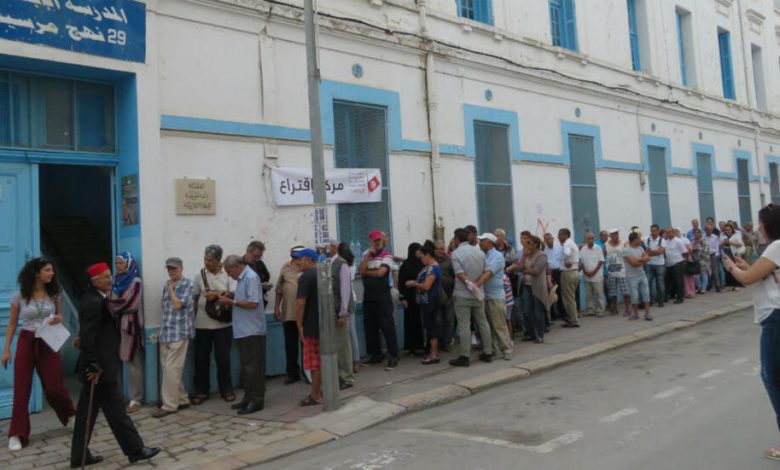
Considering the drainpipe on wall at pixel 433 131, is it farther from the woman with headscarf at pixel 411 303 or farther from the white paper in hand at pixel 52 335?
the white paper in hand at pixel 52 335

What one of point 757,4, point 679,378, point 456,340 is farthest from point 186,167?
point 757,4

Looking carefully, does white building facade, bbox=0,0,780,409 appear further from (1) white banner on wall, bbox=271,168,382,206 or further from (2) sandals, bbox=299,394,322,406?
(2) sandals, bbox=299,394,322,406

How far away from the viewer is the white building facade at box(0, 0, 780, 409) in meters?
7.16

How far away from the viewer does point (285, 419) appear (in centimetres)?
629

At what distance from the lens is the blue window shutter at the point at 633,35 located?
52.8ft

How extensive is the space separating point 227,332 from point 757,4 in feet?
74.3

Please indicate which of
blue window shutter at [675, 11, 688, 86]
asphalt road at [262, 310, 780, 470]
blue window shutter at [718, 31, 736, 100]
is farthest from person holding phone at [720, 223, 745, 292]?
asphalt road at [262, 310, 780, 470]

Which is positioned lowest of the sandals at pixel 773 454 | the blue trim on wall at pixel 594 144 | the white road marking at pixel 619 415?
the white road marking at pixel 619 415

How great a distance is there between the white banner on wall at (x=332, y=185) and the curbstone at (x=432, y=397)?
2894 mm

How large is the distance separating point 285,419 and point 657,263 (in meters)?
9.39

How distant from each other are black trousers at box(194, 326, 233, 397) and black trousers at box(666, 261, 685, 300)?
10.4m

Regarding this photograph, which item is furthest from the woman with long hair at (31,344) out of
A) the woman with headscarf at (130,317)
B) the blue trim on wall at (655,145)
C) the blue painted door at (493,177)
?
the blue trim on wall at (655,145)

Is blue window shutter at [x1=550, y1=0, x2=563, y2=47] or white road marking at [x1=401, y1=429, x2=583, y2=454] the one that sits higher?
blue window shutter at [x1=550, y1=0, x2=563, y2=47]

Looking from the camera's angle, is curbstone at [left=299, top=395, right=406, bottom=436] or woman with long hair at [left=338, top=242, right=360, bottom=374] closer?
curbstone at [left=299, top=395, right=406, bottom=436]
